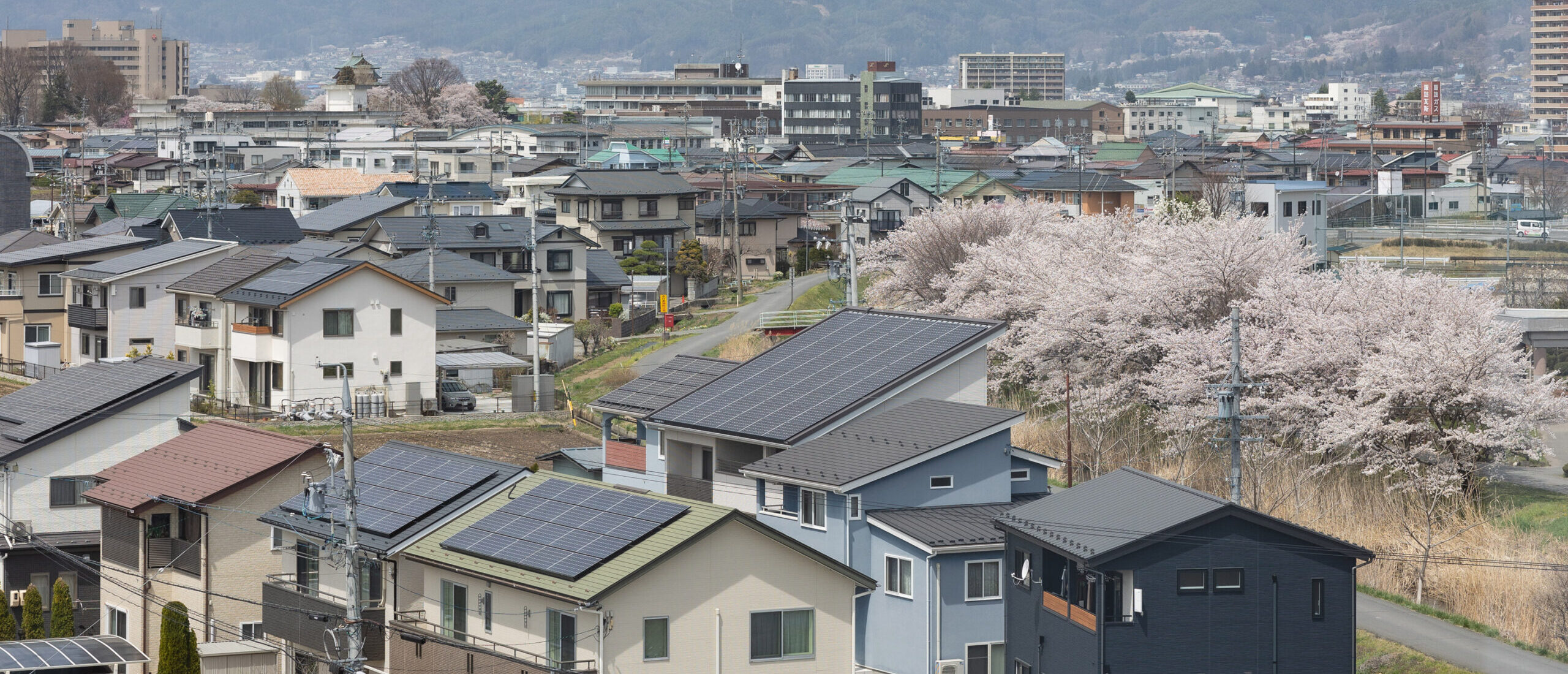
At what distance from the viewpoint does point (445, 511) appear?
18.1 m

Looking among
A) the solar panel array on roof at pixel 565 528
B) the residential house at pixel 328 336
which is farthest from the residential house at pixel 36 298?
the solar panel array on roof at pixel 565 528

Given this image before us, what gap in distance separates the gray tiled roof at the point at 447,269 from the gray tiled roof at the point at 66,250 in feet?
20.3

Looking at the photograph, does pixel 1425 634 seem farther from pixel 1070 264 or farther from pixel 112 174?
pixel 112 174

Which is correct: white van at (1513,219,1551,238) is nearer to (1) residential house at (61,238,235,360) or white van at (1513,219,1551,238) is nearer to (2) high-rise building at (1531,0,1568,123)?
(2) high-rise building at (1531,0,1568,123)

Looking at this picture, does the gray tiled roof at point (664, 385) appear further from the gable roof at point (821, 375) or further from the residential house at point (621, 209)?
the residential house at point (621, 209)

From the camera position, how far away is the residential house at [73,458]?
21.6 metres

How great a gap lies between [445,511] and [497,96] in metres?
99.0

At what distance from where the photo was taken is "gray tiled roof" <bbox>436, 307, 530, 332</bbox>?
37.1 m

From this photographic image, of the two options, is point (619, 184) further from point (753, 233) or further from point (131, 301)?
point (131, 301)

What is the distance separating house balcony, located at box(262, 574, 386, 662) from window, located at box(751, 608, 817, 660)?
12.5ft

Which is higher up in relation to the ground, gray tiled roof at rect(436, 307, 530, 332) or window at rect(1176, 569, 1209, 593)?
gray tiled roof at rect(436, 307, 530, 332)

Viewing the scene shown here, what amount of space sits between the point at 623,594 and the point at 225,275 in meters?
20.6

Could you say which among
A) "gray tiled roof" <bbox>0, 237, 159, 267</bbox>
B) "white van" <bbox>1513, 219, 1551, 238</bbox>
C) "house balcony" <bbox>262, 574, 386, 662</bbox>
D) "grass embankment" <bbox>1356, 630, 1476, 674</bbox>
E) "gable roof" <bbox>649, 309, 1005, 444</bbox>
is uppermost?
"white van" <bbox>1513, 219, 1551, 238</bbox>

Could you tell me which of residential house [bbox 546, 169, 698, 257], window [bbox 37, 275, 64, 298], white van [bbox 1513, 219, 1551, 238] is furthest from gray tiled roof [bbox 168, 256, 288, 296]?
white van [bbox 1513, 219, 1551, 238]
